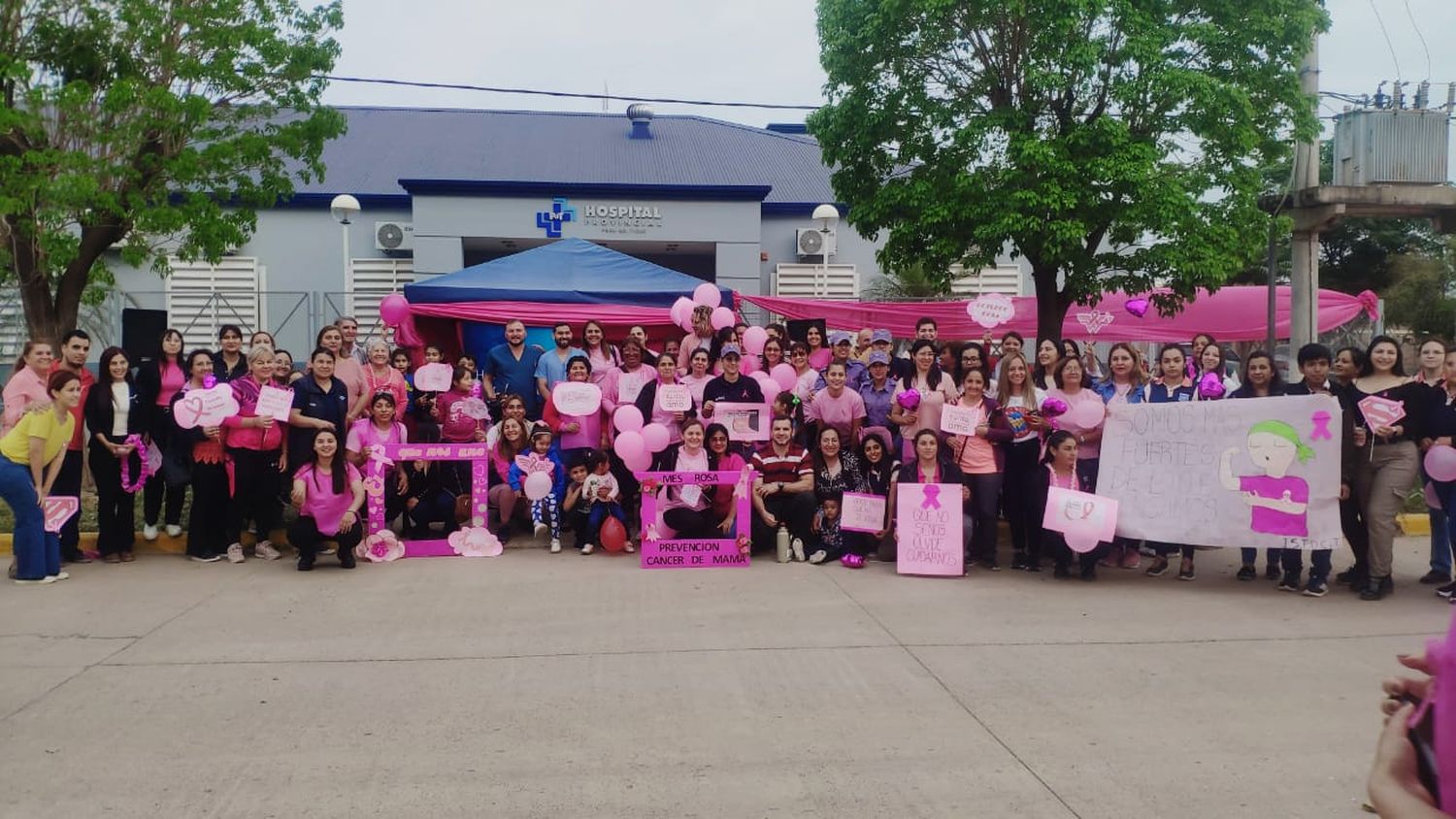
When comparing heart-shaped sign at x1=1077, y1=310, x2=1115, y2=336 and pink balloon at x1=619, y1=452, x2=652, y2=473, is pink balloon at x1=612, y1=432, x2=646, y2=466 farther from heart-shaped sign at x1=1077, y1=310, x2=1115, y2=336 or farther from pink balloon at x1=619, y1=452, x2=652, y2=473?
heart-shaped sign at x1=1077, y1=310, x2=1115, y2=336

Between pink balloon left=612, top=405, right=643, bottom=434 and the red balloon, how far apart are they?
2.61ft

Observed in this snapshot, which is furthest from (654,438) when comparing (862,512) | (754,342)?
(754,342)

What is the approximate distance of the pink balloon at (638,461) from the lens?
8.88 m

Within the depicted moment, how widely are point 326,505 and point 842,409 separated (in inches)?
172

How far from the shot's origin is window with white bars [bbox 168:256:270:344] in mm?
21469

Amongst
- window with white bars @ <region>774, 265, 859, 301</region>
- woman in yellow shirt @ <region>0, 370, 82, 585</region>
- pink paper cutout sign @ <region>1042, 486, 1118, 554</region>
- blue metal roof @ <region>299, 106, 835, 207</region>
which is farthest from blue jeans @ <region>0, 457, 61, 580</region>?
window with white bars @ <region>774, 265, 859, 301</region>

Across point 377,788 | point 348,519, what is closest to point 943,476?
point 348,519

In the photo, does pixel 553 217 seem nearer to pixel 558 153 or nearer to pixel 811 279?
pixel 558 153

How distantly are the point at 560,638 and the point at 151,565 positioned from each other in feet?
14.2

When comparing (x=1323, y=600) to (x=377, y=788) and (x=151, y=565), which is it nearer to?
(x=377, y=788)

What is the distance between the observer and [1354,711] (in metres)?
4.86

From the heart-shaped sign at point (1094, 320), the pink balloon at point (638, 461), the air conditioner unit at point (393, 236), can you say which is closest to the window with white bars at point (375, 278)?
the air conditioner unit at point (393, 236)

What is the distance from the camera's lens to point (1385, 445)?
737 centimetres

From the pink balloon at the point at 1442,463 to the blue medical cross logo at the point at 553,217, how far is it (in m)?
17.4
